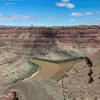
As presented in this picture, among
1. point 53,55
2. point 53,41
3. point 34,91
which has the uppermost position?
point 53,41

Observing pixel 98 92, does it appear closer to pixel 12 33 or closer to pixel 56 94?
pixel 56 94

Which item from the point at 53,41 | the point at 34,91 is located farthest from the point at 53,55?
the point at 34,91

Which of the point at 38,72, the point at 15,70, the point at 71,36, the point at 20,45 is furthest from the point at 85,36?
the point at 15,70

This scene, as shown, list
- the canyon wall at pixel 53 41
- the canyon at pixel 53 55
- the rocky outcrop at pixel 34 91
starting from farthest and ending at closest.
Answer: the canyon wall at pixel 53 41
the canyon at pixel 53 55
the rocky outcrop at pixel 34 91

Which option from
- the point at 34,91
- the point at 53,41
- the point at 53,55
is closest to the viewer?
the point at 34,91

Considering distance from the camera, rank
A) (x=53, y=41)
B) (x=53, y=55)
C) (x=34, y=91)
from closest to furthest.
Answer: (x=34, y=91), (x=53, y=55), (x=53, y=41)

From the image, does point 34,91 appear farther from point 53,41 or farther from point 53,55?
point 53,41

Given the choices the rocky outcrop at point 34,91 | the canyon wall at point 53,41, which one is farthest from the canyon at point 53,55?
the rocky outcrop at point 34,91

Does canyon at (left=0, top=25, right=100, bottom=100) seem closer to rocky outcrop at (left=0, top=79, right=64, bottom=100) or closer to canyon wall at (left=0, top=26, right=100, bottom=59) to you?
canyon wall at (left=0, top=26, right=100, bottom=59)

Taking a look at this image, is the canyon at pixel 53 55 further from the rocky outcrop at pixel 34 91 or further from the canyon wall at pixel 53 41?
the rocky outcrop at pixel 34 91

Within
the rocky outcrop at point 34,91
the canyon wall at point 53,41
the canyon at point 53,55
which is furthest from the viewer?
the canyon wall at point 53,41
